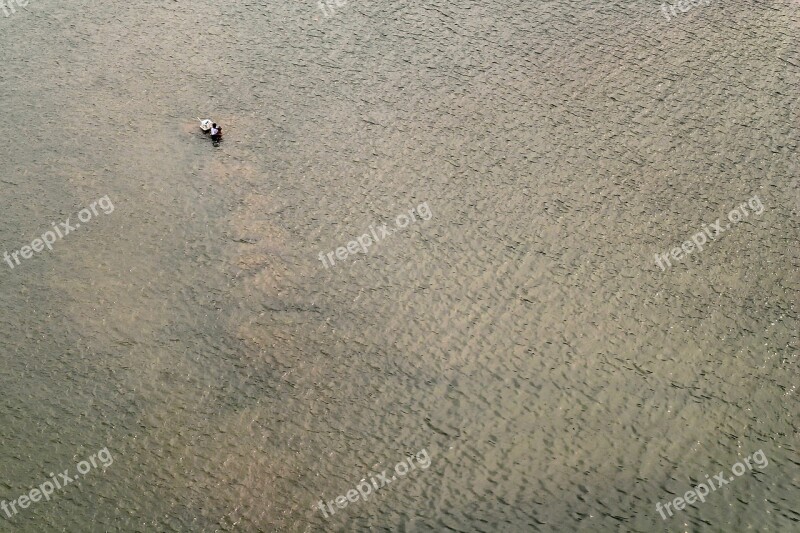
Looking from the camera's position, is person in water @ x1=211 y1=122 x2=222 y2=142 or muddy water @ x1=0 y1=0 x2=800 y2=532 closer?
muddy water @ x1=0 y1=0 x2=800 y2=532

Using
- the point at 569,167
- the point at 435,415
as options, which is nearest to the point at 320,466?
the point at 435,415

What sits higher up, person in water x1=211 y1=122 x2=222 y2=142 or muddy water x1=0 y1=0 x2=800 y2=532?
person in water x1=211 y1=122 x2=222 y2=142

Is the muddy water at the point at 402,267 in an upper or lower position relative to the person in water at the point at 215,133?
lower

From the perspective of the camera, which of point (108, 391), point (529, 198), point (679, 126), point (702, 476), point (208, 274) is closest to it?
point (702, 476)

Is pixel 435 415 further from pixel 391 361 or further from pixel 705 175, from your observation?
pixel 705 175

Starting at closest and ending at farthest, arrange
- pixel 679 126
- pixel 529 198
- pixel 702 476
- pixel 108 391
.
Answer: pixel 702 476 < pixel 108 391 < pixel 529 198 < pixel 679 126

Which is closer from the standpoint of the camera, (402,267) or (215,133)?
(402,267)

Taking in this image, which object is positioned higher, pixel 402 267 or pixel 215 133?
pixel 215 133

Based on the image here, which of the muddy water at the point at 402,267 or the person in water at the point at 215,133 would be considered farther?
the person in water at the point at 215,133
